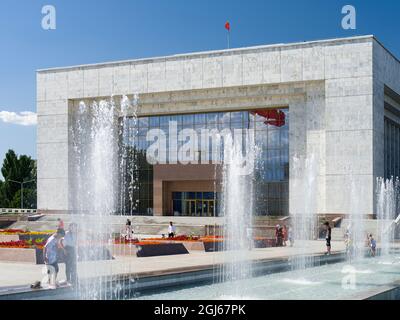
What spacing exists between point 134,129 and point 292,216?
1362cm

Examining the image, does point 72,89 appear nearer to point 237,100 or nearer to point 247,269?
point 237,100

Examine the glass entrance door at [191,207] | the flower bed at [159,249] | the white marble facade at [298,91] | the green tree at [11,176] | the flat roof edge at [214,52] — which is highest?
the flat roof edge at [214,52]

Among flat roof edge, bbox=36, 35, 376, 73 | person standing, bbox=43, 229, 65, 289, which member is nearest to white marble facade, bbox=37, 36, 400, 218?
flat roof edge, bbox=36, 35, 376, 73

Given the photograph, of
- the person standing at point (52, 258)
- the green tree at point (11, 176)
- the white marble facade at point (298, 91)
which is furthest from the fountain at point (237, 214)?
the green tree at point (11, 176)

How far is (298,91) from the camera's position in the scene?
40094 millimetres

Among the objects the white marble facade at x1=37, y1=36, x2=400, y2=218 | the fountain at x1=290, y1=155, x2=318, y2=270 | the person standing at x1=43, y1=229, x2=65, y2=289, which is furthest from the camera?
the fountain at x1=290, y1=155, x2=318, y2=270

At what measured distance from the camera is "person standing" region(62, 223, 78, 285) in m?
12.5

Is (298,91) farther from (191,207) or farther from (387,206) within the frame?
(191,207)

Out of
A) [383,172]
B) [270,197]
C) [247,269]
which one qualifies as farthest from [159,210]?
[247,269]

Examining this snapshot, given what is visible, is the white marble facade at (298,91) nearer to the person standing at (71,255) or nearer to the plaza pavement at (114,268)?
the plaza pavement at (114,268)

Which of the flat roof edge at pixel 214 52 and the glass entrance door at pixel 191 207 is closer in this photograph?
the flat roof edge at pixel 214 52

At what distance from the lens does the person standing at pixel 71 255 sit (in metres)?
12.5

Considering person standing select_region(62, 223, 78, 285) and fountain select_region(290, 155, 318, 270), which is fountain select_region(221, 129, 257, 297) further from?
fountain select_region(290, 155, 318, 270)
